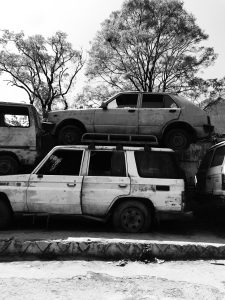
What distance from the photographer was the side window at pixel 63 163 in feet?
23.5

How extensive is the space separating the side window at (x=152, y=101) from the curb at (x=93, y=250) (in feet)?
14.3

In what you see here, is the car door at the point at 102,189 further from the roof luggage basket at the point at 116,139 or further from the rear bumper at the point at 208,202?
the rear bumper at the point at 208,202

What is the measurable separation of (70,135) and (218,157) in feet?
12.1

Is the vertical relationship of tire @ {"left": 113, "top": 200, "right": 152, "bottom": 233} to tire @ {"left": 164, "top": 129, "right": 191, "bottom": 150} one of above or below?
below

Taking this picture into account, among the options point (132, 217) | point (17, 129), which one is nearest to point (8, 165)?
point (17, 129)

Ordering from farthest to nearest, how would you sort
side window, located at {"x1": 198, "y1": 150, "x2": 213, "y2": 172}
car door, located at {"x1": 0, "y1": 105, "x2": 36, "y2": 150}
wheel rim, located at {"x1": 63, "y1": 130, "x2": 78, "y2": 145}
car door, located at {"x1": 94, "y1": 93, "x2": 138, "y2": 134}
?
wheel rim, located at {"x1": 63, "y1": 130, "x2": 78, "y2": 145}
car door, located at {"x1": 94, "y1": 93, "x2": 138, "y2": 134}
car door, located at {"x1": 0, "y1": 105, "x2": 36, "y2": 150}
side window, located at {"x1": 198, "y1": 150, "x2": 213, "y2": 172}

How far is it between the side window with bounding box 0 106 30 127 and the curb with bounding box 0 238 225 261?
3559 millimetres

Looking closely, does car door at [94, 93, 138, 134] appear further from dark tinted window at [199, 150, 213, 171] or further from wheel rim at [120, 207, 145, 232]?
wheel rim at [120, 207, 145, 232]

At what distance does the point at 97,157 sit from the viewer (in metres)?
7.29

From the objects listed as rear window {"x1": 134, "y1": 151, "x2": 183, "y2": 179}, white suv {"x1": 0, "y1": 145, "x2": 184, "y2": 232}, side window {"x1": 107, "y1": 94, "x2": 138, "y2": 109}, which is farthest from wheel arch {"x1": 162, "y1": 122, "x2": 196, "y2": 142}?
white suv {"x1": 0, "y1": 145, "x2": 184, "y2": 232}

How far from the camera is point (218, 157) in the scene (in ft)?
25.3

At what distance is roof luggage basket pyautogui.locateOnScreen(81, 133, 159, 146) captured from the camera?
8603mm

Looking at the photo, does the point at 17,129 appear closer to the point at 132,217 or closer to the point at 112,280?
the point at 132,217

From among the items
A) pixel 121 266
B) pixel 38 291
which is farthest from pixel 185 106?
pixel 38 291
